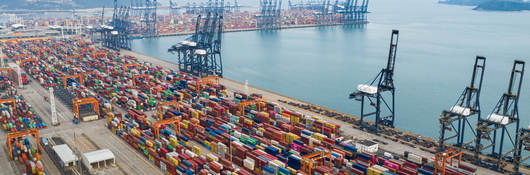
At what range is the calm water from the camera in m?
69.8

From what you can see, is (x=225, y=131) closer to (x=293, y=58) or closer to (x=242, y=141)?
(x=242, y=141)

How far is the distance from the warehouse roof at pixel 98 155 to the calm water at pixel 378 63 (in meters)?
38.5

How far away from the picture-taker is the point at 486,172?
36.2m

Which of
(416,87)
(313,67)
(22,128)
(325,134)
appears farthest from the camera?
(313,67)

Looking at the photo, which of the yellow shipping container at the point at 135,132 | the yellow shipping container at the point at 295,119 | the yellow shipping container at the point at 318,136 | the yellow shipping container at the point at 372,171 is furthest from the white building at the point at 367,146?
the yellow shipping container at the point at 135,132

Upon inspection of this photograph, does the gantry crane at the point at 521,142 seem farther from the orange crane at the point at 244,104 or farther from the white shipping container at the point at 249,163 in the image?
the orange crane at the point at 244,104

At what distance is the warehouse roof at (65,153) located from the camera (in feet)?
122

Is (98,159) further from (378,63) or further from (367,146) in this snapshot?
(378,63)

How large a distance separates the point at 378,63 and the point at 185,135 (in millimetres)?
73644

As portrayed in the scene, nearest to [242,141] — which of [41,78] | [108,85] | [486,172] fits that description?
[486,172]

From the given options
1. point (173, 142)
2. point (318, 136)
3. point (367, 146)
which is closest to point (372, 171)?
point (367, 146)

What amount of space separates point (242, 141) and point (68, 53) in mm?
82769

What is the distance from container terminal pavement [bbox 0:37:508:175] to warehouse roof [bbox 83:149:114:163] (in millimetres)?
869

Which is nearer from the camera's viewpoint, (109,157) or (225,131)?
(109,157)
